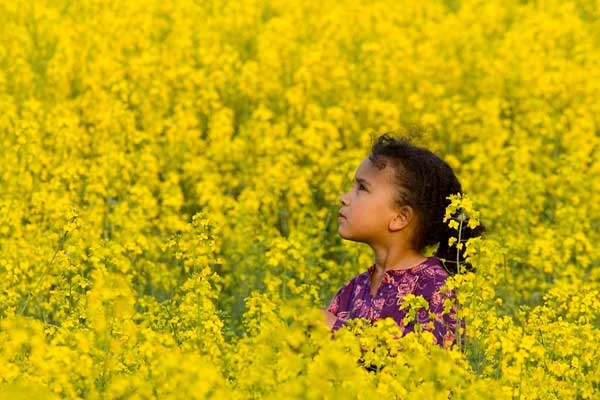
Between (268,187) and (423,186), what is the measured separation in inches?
98.3

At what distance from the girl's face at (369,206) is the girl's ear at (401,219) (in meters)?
0.01

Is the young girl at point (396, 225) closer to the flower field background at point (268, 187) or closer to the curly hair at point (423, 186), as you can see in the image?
the curly hair at point (423, 186)

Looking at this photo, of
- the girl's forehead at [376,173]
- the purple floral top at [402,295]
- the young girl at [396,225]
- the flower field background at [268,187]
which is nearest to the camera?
the flower field background at [268,187]

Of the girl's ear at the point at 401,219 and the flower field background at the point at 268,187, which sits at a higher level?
the girl's ear at the point at 401,219

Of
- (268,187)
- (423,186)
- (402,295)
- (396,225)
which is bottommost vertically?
(268,187)

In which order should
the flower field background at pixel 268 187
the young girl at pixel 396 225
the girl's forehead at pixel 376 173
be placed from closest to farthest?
1. the flower field background at pixel 268 187
2. the young girl at pixel 396 225
3. the girl's forehead at pixel 376 173

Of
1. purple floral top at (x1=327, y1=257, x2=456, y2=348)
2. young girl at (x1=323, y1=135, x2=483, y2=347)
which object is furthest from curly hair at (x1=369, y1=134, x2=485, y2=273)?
purple floral top at (x1=327, y1=257, x2=456, y2=348)

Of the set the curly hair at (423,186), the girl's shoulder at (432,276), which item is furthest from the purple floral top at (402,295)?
the curly hair at (423,186)

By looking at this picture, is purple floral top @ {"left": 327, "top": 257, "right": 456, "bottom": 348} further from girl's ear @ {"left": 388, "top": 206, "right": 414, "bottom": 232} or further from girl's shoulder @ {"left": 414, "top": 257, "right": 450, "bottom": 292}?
girl's ear @ {"left": 388, "top": 206, "right": 414, "bottom": 232}

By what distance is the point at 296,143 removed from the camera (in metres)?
8.34

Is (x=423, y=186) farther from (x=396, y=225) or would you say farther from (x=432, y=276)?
(x=432, y=276)

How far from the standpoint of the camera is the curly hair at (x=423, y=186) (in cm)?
495

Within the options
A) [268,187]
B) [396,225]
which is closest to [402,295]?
[396,225]

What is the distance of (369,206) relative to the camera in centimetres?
490
